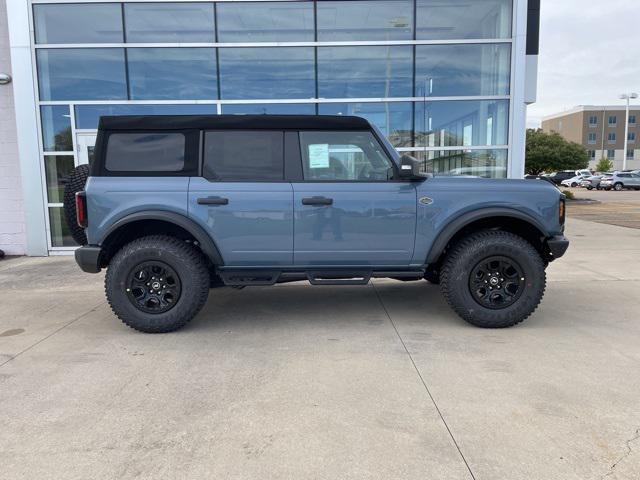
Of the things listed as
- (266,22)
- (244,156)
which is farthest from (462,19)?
(244,156)

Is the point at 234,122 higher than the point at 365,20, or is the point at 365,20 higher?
the point at 365,20

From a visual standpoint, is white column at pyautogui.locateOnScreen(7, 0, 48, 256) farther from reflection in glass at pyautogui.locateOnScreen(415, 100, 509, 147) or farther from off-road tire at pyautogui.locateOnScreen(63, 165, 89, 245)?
reflection in glass at pyautogui.locateOnScreen(415, 100, 509, 147)

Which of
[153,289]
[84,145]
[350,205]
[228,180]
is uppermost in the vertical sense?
[84,145]

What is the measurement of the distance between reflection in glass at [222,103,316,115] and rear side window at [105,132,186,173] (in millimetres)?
5313

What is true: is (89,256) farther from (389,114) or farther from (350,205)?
(389,114)

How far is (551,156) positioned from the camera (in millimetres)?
28828

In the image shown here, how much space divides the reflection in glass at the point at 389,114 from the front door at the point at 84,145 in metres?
4.60

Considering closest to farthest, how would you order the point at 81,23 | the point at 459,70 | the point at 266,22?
1. the point at 81,23
2. the point at 266,22
3. the point at 459,70

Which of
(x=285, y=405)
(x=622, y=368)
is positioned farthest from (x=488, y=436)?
(x=622, y=368)

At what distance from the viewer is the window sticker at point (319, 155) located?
14.8ft

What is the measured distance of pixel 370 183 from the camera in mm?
4441

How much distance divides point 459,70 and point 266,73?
401cm

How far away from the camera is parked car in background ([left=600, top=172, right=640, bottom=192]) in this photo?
121 ft

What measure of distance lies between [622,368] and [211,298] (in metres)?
4.33
